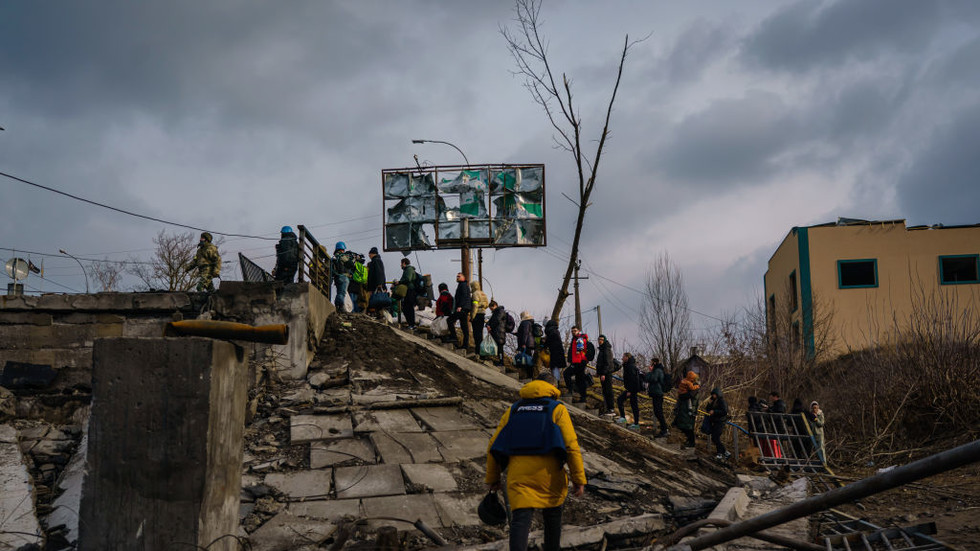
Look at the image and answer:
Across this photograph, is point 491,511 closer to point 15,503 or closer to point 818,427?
point 15,503

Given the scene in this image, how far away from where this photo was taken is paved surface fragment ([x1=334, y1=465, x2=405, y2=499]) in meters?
Result: 8.08

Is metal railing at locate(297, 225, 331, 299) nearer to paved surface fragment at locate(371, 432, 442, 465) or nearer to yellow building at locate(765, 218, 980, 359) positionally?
paved surface fragment at locate(371, 432, 442, 465)

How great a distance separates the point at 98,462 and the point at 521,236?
17.5 m

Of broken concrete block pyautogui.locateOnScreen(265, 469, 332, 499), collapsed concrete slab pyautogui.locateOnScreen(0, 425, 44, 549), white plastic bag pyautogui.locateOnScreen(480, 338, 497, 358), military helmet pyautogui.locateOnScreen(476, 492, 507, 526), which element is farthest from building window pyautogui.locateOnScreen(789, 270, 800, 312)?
collapsed concrete slab pyautogui.locateOnScreen(0, 425, 44, 549)

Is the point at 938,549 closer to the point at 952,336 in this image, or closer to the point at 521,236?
the point at 952,336

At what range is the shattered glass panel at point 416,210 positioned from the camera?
71.1ft

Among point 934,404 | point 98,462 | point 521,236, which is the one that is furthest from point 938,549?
point 521,236

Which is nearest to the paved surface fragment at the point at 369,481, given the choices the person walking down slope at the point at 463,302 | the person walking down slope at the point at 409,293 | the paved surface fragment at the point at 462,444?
the paved surface fragment at the point at 462,444

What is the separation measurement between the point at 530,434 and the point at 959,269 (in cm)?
2318

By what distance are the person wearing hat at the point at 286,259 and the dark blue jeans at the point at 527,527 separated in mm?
8320

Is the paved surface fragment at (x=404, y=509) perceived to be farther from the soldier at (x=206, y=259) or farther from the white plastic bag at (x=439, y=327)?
the white plastic bag at (x=439, y=327)

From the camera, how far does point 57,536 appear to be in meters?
6.81

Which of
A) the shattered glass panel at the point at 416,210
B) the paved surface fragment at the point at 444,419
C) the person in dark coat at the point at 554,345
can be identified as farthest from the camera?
the shattered glass panel at the point at 416,210

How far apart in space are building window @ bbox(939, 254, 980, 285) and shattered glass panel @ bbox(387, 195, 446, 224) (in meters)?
16.2
